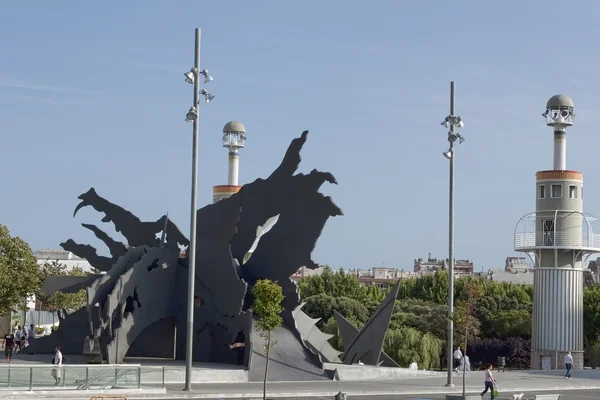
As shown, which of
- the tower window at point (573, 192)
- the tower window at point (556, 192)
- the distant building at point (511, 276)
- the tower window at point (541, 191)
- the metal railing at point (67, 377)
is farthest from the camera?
the distant building at point (511, 276)

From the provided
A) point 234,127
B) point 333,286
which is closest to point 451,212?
point 234,127

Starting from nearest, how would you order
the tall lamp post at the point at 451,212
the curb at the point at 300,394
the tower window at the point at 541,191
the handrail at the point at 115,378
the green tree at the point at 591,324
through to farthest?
the handrail at the point at 115,378
the curb at the point at 300,394
the tall lamp post at the point at 451,212
the tower window at the point at 541,191
the green tree at the point at 591,324

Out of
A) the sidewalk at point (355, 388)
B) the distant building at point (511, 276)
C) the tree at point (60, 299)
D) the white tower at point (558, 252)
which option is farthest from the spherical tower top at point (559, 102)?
the distant building at point (511, 276)

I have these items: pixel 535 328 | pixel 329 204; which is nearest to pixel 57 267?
pixel 535 328

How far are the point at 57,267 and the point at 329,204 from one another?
50.0m

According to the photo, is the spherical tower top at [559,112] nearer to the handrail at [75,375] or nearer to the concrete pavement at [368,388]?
the concrete pavement at [368,388]

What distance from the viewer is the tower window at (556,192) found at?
5897cm

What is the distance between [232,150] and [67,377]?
4445cm

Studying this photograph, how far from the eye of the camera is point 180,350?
37.8 m

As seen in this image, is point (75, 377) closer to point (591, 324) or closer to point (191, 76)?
point (191, 76)

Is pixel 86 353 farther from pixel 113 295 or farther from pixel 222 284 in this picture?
pixel 222 284

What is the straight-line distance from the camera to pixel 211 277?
36000 millimetres

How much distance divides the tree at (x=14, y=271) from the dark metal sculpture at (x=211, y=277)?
53.4ft

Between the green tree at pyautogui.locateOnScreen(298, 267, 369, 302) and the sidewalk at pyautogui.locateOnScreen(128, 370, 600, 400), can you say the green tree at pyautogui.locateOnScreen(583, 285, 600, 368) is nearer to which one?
the green tree at pyautogui.locateOnScreen(298, 267, 369, 302)
